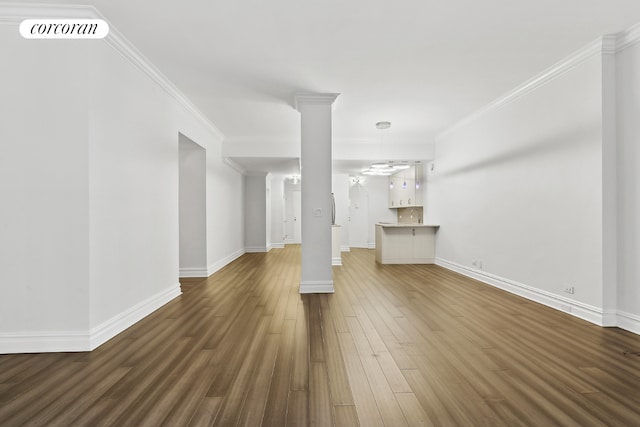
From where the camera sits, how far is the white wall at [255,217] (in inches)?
405

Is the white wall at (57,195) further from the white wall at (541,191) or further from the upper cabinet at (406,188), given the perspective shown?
the upper cabinet at (406,188)

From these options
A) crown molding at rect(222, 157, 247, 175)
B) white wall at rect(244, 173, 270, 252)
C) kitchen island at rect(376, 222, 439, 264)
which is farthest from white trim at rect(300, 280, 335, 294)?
white wall at rect(244, 173, 270, 252)

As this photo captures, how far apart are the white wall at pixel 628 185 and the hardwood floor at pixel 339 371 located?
337 mm

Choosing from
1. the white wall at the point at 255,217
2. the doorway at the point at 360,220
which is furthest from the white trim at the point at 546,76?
the white wall at the point at 255,217

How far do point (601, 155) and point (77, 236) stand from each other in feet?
16.3

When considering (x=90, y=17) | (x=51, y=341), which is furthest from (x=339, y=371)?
(x=90, y=17)

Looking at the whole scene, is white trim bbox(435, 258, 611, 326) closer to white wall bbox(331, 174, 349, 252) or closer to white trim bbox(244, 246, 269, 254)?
white wall bbox(331, 174, 349, 252)

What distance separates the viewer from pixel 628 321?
3039mm

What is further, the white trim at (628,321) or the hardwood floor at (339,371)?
the white trim at (628,321)

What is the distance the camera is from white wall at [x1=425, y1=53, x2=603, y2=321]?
3.33 meters

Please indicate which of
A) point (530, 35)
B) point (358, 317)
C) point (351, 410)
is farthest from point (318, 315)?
point (530, 35)

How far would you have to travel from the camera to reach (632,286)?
3.05 meters

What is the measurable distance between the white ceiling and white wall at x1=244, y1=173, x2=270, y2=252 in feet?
17.5

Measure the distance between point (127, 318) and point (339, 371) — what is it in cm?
226
